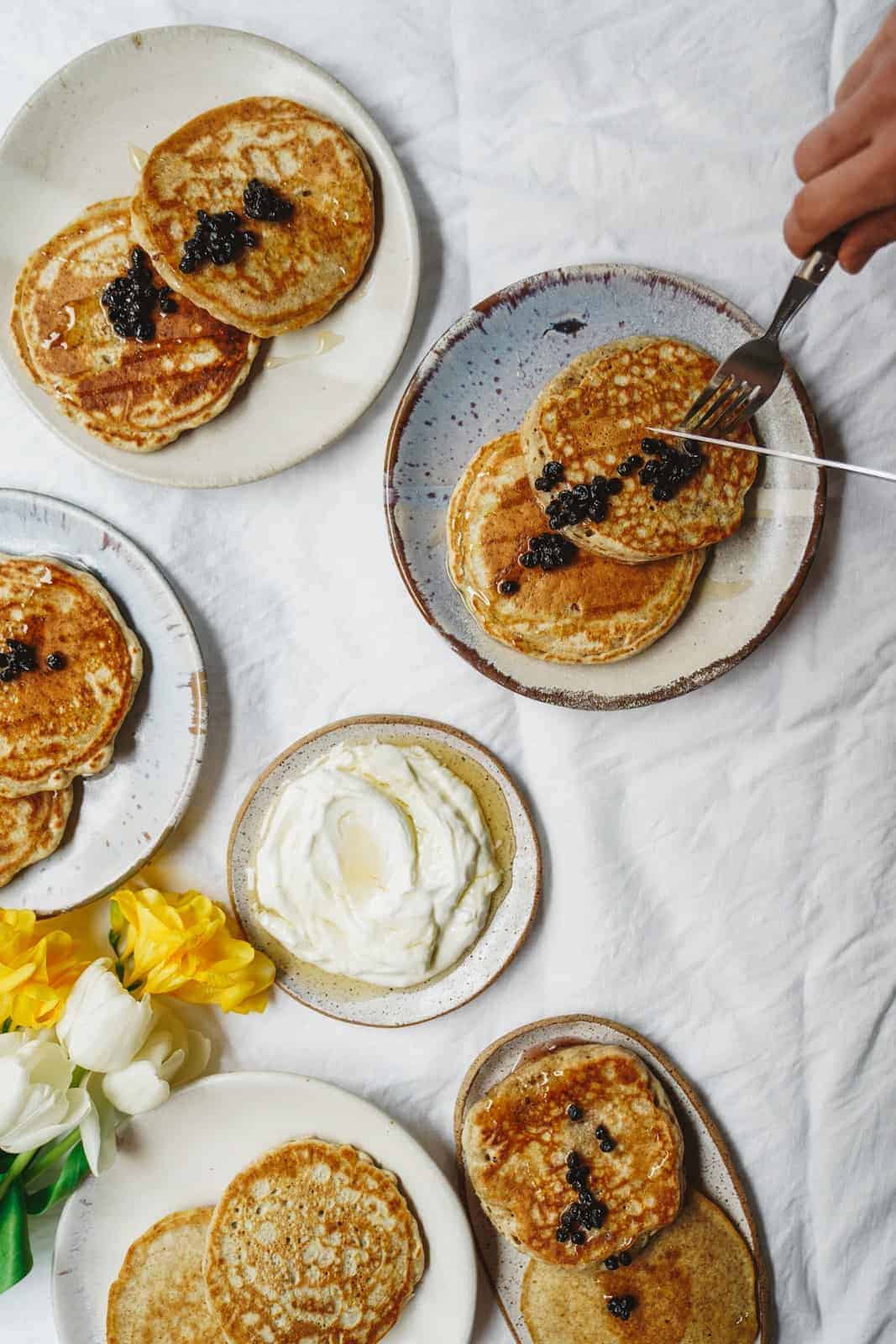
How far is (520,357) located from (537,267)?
22cm

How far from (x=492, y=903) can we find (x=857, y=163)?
1.42 metres

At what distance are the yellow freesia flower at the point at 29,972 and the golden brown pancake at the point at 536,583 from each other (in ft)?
3.33

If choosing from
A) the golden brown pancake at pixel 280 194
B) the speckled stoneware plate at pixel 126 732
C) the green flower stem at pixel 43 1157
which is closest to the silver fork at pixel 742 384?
the golden brown pancake at pixel 280 194

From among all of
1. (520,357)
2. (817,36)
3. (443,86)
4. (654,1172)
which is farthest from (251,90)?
(654,1172)

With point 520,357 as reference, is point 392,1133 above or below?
below

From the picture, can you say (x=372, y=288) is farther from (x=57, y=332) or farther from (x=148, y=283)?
(x=57, y=332)

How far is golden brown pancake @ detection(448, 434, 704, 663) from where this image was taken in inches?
75.0

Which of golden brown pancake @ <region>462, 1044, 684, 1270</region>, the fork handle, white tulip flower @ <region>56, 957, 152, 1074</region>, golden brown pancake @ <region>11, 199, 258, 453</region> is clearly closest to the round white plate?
Result: golden brown pancake @ <region>11, 199, 258, 453</region>

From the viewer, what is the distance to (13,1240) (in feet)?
6.20

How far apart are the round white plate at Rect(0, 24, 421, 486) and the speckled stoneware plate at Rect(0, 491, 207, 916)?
17 centimetres

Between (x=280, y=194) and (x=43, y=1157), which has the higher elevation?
(x=280, y=194)

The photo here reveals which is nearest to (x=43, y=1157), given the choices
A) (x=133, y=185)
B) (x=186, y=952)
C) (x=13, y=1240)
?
(x=13, y=1240)

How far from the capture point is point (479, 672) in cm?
199

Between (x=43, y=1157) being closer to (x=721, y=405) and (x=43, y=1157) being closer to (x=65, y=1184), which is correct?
(x=65, y=1184)
